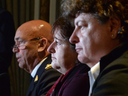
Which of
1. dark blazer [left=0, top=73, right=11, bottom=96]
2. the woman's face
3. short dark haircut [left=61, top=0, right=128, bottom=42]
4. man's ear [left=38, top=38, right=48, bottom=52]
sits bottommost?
dark blazer [left=0, top=73, right=11, bottom=96]

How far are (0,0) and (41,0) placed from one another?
829 mm

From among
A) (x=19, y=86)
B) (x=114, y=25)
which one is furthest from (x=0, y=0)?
(x=114, y=25)

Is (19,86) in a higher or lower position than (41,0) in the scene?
lower

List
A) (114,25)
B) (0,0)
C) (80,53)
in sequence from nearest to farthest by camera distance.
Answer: (114,25), (80,53), (0,0)

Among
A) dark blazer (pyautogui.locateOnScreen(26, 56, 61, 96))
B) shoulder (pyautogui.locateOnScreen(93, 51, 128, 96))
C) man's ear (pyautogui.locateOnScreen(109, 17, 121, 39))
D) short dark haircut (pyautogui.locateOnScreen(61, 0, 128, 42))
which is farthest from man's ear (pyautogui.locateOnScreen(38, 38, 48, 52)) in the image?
shoulder (pyautogui.locateOnScreen(93, 51, 128, 96))

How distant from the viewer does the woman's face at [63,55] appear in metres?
1.80

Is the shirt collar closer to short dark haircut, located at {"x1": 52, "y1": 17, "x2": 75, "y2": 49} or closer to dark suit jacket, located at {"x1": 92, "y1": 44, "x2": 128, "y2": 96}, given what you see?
dark suit jacket, located at {"x1": 92, "y1": 44, "x2": 128, "y2": 96}

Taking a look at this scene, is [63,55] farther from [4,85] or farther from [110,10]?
[4,85]

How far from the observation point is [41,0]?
448 centimetres

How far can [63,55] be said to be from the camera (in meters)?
1.81

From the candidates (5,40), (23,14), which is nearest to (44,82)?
(5,40)

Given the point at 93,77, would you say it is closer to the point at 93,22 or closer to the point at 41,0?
the point at 93,22

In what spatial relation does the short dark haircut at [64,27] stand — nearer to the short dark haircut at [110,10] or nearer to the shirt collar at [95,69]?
the short dark haircut at [110,10]

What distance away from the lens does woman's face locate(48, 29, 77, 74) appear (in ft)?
5.89
